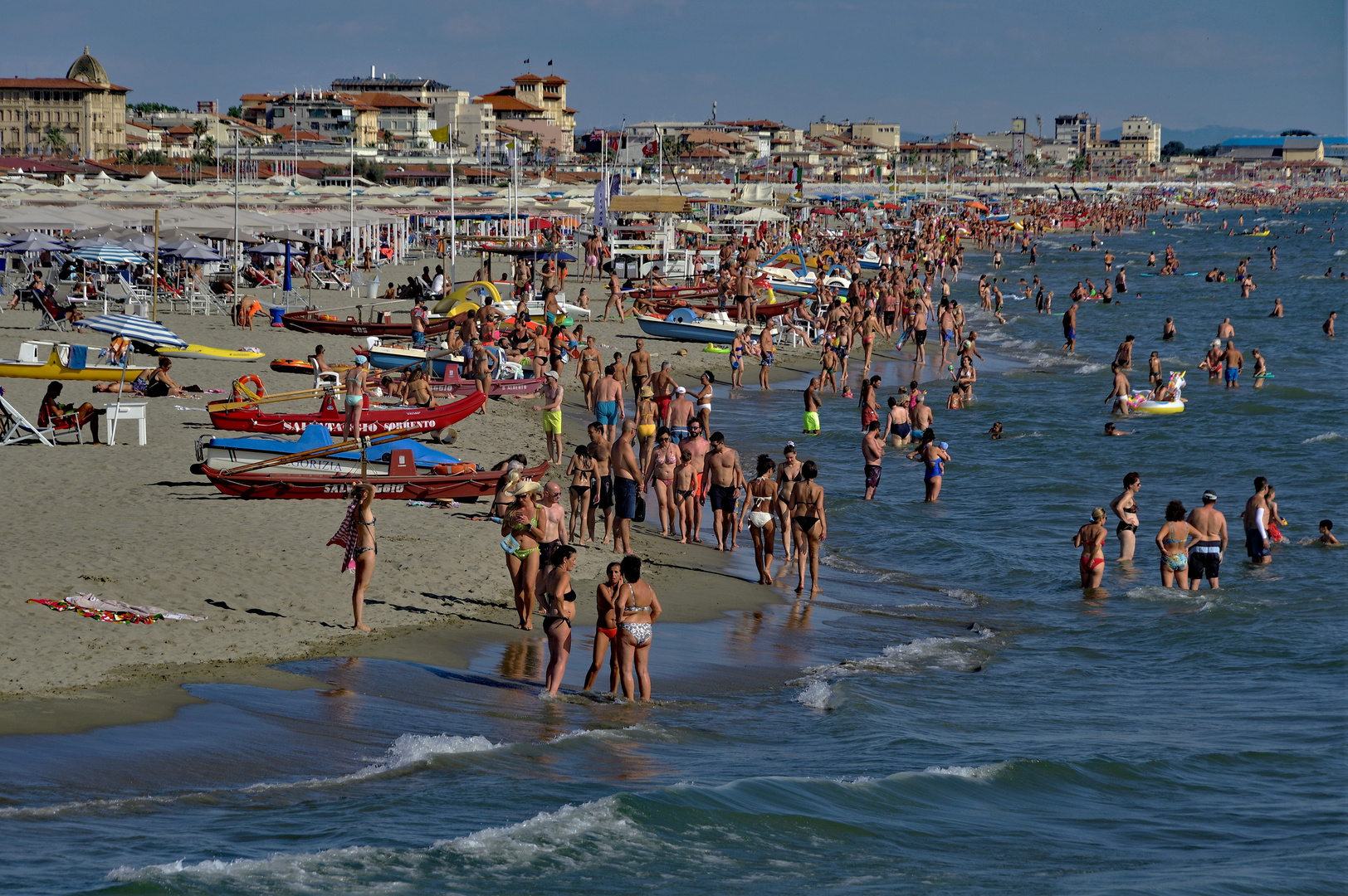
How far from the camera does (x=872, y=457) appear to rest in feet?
58.8

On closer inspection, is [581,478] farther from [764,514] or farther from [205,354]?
[205,354]

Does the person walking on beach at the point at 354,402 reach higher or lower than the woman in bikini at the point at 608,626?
higher

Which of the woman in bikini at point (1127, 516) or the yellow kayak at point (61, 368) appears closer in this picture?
the woman in bikini at point (1127, 516)

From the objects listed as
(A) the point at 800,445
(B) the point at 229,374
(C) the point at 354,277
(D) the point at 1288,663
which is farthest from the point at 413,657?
(C) the point at 354,277

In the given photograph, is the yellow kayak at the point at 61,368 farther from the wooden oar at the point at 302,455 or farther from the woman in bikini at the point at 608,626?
the woman in bikini at the point at 608,626

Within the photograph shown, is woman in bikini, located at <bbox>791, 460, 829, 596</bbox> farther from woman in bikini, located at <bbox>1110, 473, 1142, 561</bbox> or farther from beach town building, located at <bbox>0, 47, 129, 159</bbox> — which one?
beach town building, located at <bbox>0, 47, 129, 159</bbox>

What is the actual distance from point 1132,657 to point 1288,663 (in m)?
1.28

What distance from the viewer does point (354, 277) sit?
38.6 metres

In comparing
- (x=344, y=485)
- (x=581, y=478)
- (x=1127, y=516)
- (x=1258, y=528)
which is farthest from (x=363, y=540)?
(x=1258, y=528)

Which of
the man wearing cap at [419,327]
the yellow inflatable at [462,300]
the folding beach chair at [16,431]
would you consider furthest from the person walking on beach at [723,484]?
the yellow inflatable at [462,300]

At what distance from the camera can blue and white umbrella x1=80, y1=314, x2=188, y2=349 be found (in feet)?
79.9

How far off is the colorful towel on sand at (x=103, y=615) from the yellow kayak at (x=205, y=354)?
14757 millimetres

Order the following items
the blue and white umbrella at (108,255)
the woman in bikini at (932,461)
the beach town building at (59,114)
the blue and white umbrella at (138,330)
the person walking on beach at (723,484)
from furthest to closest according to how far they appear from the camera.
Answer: the beach town building at (59,114) < the blue and white umbrella at (108,255) < the blue and white umbrella at (138,330) < the woman in bikini at (932,461) < the person walking on beach at (723,484)

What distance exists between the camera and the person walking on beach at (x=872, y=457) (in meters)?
17.7
